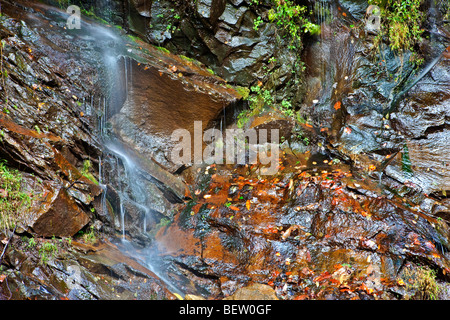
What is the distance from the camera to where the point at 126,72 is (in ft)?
21.3

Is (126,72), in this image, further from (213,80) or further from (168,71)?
(213,80)

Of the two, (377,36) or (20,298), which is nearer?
(20,298)

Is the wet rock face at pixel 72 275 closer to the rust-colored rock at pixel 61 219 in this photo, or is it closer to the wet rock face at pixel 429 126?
the rust-colored rock at pixel 61 219

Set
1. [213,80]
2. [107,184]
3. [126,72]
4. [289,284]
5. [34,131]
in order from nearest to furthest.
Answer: [289,284]
[34,131]
[107,184]
[126,72]
[213,80]

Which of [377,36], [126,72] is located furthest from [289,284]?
[377,36]

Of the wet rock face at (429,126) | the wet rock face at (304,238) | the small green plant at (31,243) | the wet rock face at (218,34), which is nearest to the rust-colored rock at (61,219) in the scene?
the small green plant at (31,243)

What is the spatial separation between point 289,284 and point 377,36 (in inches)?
247

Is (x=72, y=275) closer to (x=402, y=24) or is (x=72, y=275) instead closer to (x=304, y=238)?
(x=304, y=238)

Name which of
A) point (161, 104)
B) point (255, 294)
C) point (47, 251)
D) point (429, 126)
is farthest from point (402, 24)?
point (47, 251)

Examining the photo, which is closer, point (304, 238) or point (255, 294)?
point (255, 294)

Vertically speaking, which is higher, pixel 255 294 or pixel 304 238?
pixel 304 238

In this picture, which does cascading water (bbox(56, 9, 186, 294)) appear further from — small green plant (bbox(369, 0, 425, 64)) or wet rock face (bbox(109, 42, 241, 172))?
small green plant (bbox(369, 0, 425, 64))

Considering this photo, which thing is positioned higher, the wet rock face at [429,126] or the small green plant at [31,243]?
the wet rock face at [429,126]

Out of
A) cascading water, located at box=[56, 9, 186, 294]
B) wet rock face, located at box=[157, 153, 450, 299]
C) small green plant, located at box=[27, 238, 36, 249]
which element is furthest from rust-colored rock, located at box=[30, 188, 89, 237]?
wet rock face, located at box=[157, 153, 450, 299]
